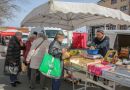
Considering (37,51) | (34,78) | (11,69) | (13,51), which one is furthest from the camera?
(11,69)

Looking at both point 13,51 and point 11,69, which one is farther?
point 11,69

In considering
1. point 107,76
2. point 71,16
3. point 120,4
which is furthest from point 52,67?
point 120,4

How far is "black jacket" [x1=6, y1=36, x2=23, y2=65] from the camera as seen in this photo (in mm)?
9312

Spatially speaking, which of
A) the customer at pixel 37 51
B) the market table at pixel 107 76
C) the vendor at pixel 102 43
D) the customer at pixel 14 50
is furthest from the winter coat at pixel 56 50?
the customer at pixel 14 50

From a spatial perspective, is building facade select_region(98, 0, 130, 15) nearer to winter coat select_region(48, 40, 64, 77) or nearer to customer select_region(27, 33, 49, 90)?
customer select_region(27, 33, 49, 90)

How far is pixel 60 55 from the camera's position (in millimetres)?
6973

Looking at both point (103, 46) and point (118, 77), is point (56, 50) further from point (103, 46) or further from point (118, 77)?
point (118, 77)

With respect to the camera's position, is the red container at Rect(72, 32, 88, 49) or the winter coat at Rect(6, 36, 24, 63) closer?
the winter coat at Rect(6, 36, 24, 63)

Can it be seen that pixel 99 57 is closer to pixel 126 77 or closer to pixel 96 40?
pixel 96 40

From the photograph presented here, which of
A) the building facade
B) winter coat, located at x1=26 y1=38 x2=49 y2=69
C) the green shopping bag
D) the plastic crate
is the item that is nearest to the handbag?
winter coat, located at x1=26 y1=38 x2=49 y2=69

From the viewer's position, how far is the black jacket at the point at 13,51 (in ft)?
30.6

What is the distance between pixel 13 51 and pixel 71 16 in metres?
3.11

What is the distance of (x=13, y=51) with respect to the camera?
30.8 feet

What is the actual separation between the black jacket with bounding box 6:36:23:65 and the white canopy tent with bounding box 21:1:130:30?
829 millimetres
